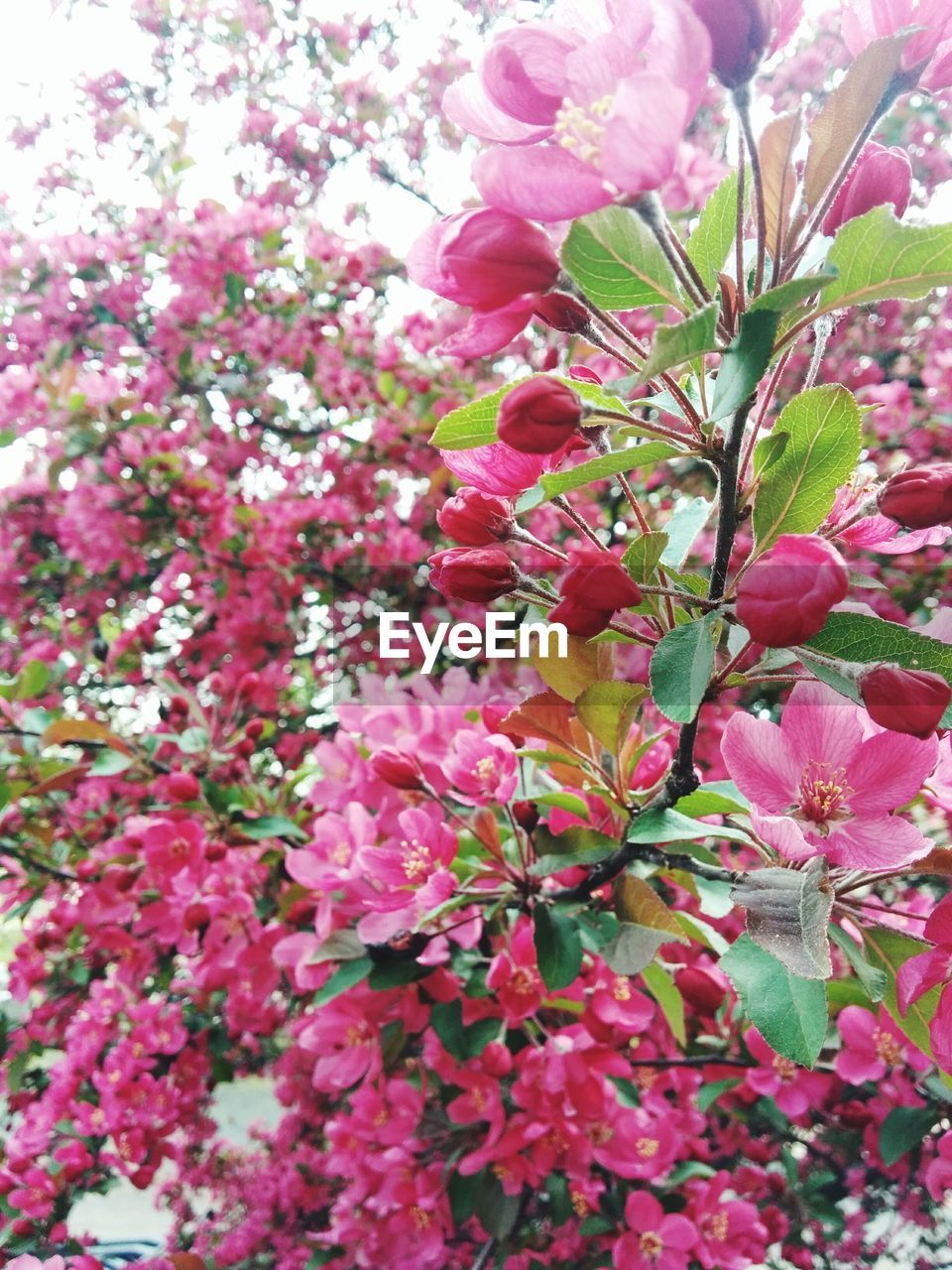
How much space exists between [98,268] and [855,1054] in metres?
3.24

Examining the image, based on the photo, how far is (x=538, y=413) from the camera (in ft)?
1.51

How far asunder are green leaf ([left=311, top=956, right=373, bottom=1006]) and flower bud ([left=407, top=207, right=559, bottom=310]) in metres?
0.89

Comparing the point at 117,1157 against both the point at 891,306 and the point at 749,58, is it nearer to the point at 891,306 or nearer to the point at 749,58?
the point at 749,58

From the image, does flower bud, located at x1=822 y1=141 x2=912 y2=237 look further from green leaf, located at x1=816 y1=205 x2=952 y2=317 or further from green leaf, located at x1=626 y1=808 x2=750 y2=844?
green leaf, located at x1=626 y1=808 x2=750 y2=844

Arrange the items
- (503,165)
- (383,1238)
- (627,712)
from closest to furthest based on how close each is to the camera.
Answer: (503,165) < (627,712) < (383,1238)

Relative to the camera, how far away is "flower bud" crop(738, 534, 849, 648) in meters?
0.45

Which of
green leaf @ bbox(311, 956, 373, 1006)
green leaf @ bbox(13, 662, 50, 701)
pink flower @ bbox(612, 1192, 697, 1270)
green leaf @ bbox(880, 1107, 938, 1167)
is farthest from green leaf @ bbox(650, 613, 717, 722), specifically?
green leaf @ bbox(13, 662, 50, 701)

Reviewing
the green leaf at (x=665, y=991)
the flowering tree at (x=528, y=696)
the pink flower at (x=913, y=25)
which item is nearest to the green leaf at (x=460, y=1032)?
the flowering tree at (x=528, y=696)

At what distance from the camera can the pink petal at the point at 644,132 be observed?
1.23 feet

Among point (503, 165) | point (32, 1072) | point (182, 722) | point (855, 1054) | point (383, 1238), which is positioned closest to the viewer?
point (503, 165)

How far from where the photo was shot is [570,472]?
473 mm

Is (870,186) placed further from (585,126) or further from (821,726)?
(821,726)

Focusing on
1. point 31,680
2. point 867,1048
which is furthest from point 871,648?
point 31,680

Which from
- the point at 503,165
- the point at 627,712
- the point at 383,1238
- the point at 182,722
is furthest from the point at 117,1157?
the point at 503,165
